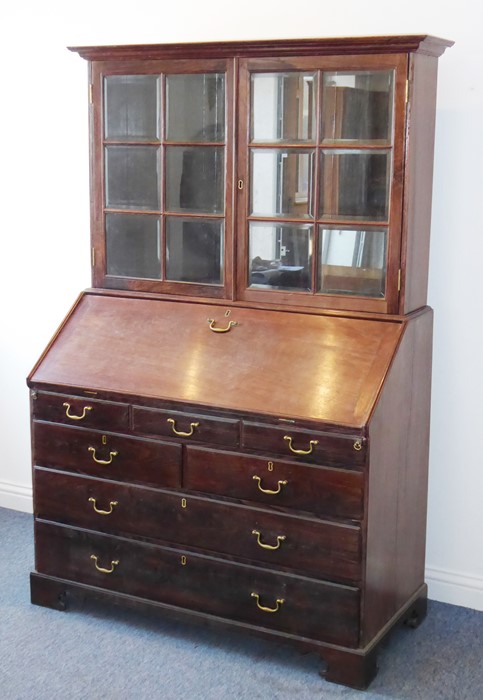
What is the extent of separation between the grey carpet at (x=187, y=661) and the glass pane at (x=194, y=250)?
1120 mm

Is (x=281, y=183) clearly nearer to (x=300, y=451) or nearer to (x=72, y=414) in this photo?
(x=300, y=451)

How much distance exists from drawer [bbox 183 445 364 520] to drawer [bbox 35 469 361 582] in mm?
40

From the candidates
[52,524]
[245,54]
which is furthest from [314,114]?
[52,524]

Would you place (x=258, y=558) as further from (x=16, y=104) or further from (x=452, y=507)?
(x=16, y=104)

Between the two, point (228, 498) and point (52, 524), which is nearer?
point (228, 498)

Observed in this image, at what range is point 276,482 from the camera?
2934mm

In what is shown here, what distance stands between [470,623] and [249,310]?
1.25 metres

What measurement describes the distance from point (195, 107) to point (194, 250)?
445mm

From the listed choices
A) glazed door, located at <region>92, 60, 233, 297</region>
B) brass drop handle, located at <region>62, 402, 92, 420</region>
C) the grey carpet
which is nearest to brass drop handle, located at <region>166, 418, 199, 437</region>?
brass drop handle, located at <region>62, 402, 92, 420</region>

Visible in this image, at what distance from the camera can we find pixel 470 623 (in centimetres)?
332

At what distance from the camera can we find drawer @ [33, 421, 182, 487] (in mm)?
3104

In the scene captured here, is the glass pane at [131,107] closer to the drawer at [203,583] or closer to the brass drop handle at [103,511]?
the brass drop handle at [103,511]

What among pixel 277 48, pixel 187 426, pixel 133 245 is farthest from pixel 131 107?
pixel 187 426

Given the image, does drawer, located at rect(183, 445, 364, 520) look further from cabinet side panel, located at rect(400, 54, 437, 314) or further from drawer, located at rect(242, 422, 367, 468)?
cabinet side panel, located at rect(400, 54, 437, 314)
